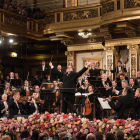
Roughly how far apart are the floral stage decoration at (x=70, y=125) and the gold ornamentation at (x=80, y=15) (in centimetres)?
640

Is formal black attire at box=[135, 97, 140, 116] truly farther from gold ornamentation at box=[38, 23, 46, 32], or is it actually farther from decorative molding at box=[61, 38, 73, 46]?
gold ornamentation at box=[38, 23, 46, 32]

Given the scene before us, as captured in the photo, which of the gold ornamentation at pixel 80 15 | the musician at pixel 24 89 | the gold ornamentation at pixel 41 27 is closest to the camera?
the musician at pixel 24 89

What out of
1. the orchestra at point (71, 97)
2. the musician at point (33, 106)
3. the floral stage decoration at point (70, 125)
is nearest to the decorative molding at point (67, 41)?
the orchestra at point (71, 97)

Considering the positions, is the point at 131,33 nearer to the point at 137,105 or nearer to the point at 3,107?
the point at 137,105

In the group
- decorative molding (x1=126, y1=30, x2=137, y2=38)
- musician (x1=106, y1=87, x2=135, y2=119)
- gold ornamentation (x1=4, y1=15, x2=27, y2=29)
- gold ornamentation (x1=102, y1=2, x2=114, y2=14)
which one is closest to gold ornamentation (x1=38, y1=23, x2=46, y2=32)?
gold ornamentation (x1=4, y1=15, x2=27, y2=29)

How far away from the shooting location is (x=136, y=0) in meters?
8.89

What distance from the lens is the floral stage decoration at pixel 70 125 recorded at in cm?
394

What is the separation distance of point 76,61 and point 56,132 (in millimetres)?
7515

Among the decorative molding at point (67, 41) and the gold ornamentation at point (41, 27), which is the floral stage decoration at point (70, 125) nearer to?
the decorative molding at point (67, 41)

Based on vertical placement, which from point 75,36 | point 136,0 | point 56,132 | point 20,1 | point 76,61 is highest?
point 20,1

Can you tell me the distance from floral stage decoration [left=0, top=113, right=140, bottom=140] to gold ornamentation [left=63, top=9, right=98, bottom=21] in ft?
21.0

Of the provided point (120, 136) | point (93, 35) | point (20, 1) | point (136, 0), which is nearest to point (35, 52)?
point (20, 1)

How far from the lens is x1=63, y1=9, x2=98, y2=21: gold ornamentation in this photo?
10.3 m

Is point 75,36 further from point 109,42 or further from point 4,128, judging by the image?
point 4,128
